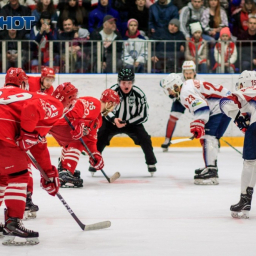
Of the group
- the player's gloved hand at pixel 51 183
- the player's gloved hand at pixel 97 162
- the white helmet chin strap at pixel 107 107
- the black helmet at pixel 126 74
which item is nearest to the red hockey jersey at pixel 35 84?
the black helmet at pixel 126 74

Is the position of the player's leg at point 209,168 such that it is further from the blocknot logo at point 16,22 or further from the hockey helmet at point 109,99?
the blocknot logo at point 16,22

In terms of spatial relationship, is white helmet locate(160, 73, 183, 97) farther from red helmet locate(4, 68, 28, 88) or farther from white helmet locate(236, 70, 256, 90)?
red helmet locate(4, 68, 28, 88)

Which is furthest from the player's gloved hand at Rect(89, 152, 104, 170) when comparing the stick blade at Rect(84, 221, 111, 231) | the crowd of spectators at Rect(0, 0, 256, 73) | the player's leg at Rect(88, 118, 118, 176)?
the crowd of spectators at Rect(0, 0, 256, 73)

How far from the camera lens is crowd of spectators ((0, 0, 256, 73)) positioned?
948cm

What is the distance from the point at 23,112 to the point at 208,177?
2947 millimetres

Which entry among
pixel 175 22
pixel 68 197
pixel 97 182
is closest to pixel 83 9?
pixel 175 22

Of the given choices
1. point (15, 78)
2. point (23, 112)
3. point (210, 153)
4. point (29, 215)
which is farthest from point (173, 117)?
point (23, 112)

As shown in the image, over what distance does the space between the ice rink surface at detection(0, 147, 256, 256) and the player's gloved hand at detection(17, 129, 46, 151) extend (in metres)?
0.51

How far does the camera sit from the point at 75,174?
599 cm

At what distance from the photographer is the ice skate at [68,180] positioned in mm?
5793

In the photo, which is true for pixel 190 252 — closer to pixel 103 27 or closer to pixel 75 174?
pixel 75 174

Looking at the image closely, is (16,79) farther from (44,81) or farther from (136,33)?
(136,33)

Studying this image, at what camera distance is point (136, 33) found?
32.2 feet

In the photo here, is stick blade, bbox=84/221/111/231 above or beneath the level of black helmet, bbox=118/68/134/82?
beneath
